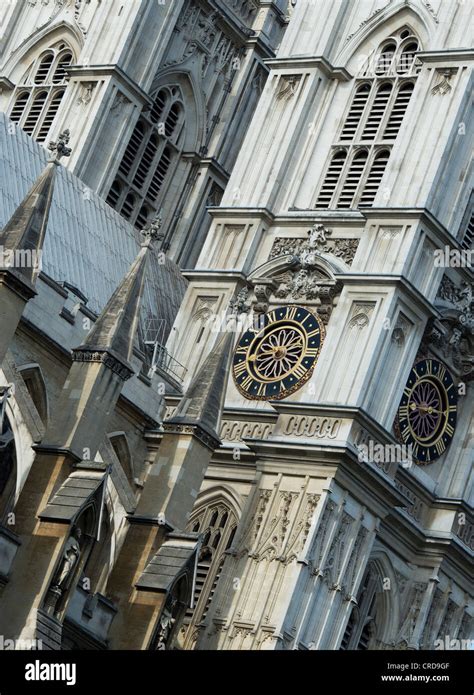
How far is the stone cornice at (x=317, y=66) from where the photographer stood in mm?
44219

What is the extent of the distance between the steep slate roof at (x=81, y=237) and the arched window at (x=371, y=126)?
14.8 ft

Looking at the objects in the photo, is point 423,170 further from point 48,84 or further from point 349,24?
point 48,84

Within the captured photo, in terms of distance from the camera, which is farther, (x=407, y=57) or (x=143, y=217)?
(x=143, y=217)

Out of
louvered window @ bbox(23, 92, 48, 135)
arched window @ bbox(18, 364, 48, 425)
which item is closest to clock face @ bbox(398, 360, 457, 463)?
arched window @ bbox(18, 364, 48, 425)

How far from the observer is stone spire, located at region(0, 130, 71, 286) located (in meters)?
34.3

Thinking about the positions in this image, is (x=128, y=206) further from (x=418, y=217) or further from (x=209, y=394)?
(x=209, y=394)

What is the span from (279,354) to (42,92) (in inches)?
461

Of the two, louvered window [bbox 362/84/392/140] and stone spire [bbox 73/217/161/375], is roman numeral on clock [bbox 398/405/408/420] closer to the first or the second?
louvered window [bbox 362/84/392/140]

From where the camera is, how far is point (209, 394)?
38.1 metres

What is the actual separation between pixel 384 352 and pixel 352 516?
320cm

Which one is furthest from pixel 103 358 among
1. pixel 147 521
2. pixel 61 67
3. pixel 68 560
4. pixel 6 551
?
pixel 61 67

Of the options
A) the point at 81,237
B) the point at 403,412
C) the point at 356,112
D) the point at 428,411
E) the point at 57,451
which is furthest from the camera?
the point at 356,112

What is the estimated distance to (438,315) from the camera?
136ft

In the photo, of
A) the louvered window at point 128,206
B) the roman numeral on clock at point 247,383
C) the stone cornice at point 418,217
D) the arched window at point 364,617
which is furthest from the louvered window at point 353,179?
the arched window at point 364,617
